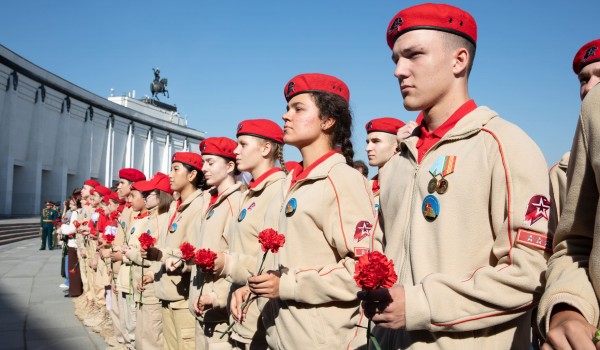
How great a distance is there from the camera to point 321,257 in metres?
3.34

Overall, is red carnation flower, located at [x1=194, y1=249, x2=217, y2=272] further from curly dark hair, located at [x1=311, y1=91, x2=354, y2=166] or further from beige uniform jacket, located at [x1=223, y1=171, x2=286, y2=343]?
curly dark hair, located at [x1=311, y1=91, x2=354, y2=166]

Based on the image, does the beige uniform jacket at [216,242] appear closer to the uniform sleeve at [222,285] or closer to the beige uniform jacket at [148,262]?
the uniform sleeve at [222,285]

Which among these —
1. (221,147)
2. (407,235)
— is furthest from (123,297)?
(407,235)

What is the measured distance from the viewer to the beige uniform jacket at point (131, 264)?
7094mm

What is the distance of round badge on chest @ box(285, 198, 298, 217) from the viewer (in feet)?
11.2

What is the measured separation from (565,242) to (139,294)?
5875 mm

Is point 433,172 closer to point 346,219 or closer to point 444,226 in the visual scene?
point 444,226

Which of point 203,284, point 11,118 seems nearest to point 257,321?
point 203,284

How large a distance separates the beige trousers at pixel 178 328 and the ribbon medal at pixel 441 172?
154 inches

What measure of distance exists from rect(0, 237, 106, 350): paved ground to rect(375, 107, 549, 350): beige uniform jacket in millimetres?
7237

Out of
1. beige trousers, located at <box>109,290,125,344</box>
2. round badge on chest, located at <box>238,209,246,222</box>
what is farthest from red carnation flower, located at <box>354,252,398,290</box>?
beige trousers, located at <box>109,290,125,344</box>

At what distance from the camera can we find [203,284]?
4871 millimetres

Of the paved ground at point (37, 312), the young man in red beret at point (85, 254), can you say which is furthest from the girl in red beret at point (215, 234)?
the young man in red beret at point (85, 254)

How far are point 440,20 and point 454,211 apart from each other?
76cm
